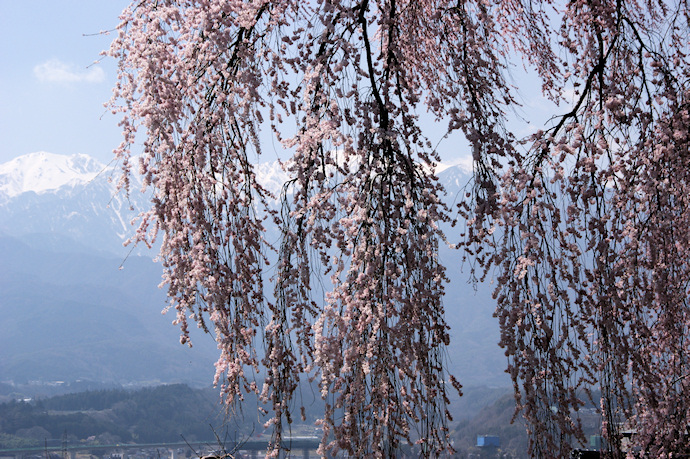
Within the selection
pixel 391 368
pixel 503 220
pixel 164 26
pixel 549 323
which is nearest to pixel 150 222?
pixel 164 26

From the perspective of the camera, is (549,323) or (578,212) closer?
(549,323)

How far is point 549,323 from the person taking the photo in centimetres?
264

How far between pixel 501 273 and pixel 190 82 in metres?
1.59

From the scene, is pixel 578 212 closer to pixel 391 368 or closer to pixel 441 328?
pixel 441 328

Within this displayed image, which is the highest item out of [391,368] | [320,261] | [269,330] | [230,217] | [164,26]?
[164,26]

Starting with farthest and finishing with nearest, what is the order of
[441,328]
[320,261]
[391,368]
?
[320,261] < [441,328] < [391,368]

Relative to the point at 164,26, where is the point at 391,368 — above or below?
below

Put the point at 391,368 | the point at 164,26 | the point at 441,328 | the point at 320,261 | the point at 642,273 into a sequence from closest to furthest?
1. the point at 391,368
2. the point at 441,328
3. the point at 320,261
4. the point at 164,26
5. the point at 642,273

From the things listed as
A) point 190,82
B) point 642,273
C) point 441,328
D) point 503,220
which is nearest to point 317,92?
A: point 190,82

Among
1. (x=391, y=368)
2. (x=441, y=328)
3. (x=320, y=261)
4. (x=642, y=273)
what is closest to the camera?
(x=391, y=368)

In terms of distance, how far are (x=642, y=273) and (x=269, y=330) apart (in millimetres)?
1894

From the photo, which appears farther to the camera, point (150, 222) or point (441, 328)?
point (150, 222)

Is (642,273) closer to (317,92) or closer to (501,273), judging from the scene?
(501,273)

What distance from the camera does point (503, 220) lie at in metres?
2.67
